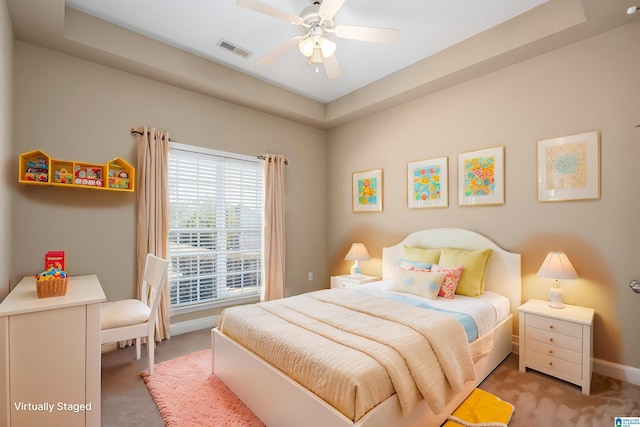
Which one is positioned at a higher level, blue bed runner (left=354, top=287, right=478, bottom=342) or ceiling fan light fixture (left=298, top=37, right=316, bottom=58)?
ceiling fan light fixture (left=298, top=37, right=316, bottom=58)

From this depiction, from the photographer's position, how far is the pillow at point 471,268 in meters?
2.78

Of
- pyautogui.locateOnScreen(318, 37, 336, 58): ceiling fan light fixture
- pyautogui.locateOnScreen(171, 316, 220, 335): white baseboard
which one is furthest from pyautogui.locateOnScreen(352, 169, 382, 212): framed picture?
pyautogui.locateOnScreen(171, 316, 220, 335): white baseboard

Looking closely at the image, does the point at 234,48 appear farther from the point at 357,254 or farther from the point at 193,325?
the point at 193,325

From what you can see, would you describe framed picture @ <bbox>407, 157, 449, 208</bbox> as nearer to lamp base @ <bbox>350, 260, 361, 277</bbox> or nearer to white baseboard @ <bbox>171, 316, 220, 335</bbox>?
lamp base @ <bbox>350, 260, 361, 277</bbox>

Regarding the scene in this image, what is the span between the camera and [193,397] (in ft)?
6.92

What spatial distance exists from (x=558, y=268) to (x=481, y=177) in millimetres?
1102

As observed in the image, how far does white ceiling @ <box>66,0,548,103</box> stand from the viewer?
7.99 ft

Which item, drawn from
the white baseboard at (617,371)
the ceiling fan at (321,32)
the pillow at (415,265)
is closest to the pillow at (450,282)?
the pillow at (415,265)

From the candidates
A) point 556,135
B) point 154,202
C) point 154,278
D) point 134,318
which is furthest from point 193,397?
point 556,135

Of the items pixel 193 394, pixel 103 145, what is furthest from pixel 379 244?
pixel 103 145

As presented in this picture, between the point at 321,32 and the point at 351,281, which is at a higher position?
the point at 321,32

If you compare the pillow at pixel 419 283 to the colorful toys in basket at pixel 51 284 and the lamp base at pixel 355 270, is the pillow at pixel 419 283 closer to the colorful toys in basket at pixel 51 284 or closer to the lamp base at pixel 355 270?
the lamp base at pixel 355 270

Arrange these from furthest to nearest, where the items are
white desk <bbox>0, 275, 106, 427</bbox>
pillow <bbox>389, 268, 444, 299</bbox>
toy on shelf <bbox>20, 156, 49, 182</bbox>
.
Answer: pillow <bbox>389, 268, 444, 299</bbox> < toy on shelf <bbox>20, 156, 49, 182</bbox> < white desk <bbox>0, 275, 106, 427</bbox>

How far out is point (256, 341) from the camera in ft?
6.40
